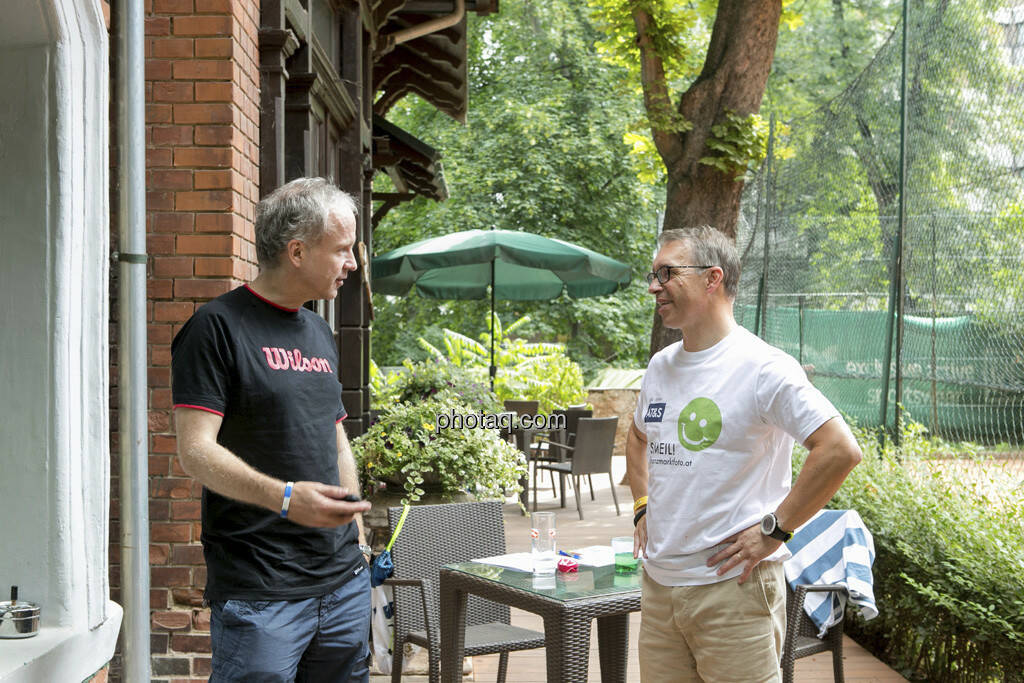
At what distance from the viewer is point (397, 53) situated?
1076 centimetres

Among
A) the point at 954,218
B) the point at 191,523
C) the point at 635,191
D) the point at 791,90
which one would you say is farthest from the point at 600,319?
the point at 191,523

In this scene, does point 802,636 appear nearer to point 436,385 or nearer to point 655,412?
point 655,412

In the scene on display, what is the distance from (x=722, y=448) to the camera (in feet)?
9.07

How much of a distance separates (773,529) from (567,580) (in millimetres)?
1055

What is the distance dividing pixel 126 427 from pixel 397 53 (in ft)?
28.1

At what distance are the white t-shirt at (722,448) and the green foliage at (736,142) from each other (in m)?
6.12

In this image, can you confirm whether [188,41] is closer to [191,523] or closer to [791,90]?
[191,523]

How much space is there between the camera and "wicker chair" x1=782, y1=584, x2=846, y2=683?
395cm

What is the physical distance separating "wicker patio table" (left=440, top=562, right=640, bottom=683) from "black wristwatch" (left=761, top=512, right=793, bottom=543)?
78 cm

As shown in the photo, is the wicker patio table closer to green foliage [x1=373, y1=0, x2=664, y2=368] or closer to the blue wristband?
the blue wristband

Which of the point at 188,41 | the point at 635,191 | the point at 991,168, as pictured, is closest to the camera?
the point at 188,41

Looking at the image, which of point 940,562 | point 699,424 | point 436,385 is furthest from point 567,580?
point 436,385

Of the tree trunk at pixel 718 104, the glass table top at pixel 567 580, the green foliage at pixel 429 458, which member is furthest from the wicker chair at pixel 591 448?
the glass table top at pixel 567 580

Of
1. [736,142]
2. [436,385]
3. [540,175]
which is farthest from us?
[540,175]
